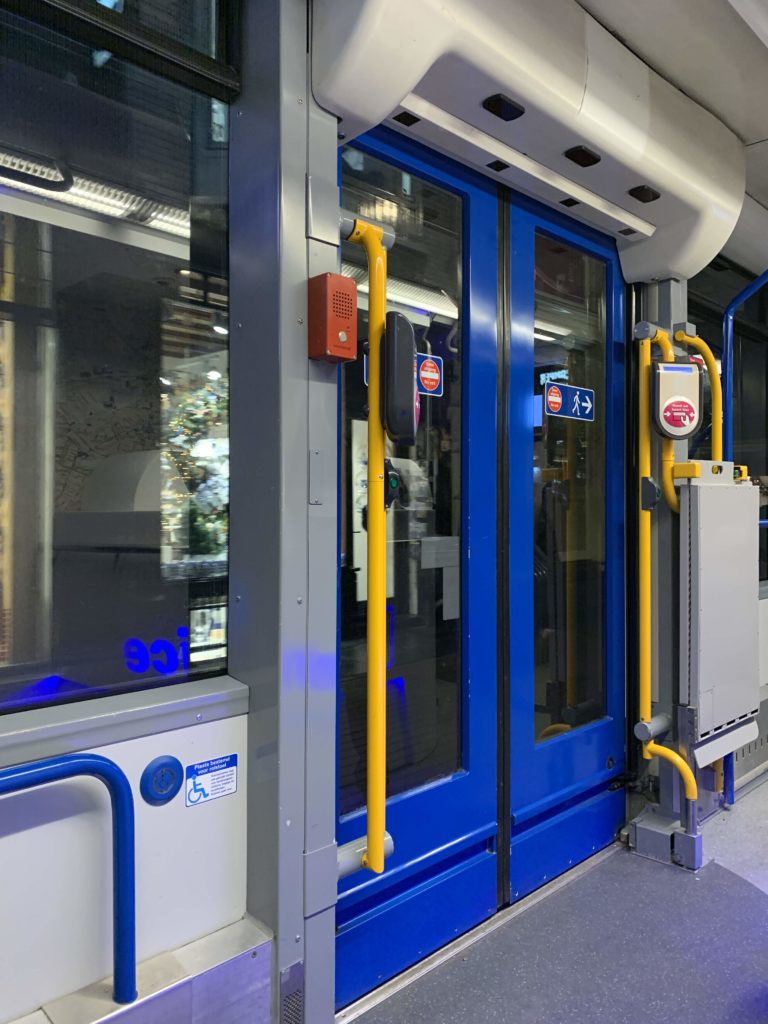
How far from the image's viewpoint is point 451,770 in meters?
2.42

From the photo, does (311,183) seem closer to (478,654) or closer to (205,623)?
(205,623)

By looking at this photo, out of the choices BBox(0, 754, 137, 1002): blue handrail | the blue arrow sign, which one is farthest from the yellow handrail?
BBox(0, 754, 137, 1002): blue handrail

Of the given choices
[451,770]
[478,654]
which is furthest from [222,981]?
[478,654]

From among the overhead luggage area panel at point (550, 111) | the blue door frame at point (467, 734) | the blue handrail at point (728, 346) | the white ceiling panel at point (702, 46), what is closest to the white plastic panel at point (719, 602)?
the blue handrail at point (728, 346)

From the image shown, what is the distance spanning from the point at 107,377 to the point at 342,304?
56cm

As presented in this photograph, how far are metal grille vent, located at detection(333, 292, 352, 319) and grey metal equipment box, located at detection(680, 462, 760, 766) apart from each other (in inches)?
71.9

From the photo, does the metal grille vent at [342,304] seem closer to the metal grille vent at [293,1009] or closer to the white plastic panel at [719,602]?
the metal grille vent at [293,1009]

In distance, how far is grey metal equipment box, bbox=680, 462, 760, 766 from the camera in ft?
9.43

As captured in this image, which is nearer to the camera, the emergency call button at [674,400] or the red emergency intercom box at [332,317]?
the red emergency intercom box at [332,317]

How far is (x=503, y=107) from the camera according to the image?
2143mm

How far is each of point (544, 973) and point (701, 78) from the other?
3108 millimetres

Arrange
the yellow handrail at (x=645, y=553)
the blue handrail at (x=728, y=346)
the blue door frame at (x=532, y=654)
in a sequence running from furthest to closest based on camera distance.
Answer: the blue handrail at (x=728, y=346), the yellow handrail at (x=645, y=553), the blue door frame at (x=532, y=654)

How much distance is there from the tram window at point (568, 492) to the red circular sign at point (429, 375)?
55 centimetres

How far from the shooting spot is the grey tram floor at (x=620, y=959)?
205 centimetres
